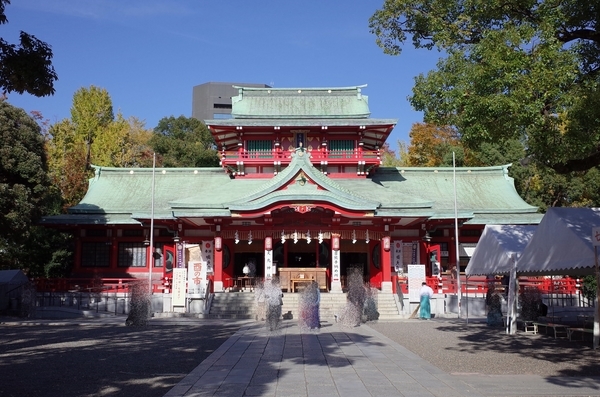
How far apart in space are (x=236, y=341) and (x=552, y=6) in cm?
1154

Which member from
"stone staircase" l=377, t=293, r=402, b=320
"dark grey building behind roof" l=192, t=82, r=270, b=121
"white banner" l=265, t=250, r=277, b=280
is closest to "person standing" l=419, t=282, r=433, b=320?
"stone staircase" l=377, t=293, r=402, b=320

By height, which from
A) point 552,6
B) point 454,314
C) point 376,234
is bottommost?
point 454,314

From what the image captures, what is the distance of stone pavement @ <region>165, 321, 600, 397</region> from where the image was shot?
9383mm

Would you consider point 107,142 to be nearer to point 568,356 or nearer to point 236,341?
point 236,341

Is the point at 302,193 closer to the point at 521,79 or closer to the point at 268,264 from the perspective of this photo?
the point at 268,264

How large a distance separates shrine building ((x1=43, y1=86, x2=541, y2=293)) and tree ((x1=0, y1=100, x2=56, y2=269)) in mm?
3537

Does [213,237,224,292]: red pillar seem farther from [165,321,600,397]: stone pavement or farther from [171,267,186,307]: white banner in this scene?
[165,321,600,397]: stone pavement

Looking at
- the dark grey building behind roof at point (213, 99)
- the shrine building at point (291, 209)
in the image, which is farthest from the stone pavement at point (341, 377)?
the dark grey building behind roof at point (213, 99)

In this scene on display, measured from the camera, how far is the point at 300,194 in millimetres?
26844

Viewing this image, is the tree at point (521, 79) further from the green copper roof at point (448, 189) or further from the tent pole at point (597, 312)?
the green copper roof at point (448, 189)

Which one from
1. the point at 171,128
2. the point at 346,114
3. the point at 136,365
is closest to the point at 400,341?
the point at 136,365

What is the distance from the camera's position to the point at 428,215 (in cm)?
2800

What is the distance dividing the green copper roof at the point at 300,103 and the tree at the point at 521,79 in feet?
67.0

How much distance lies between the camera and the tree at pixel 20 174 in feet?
84.1
